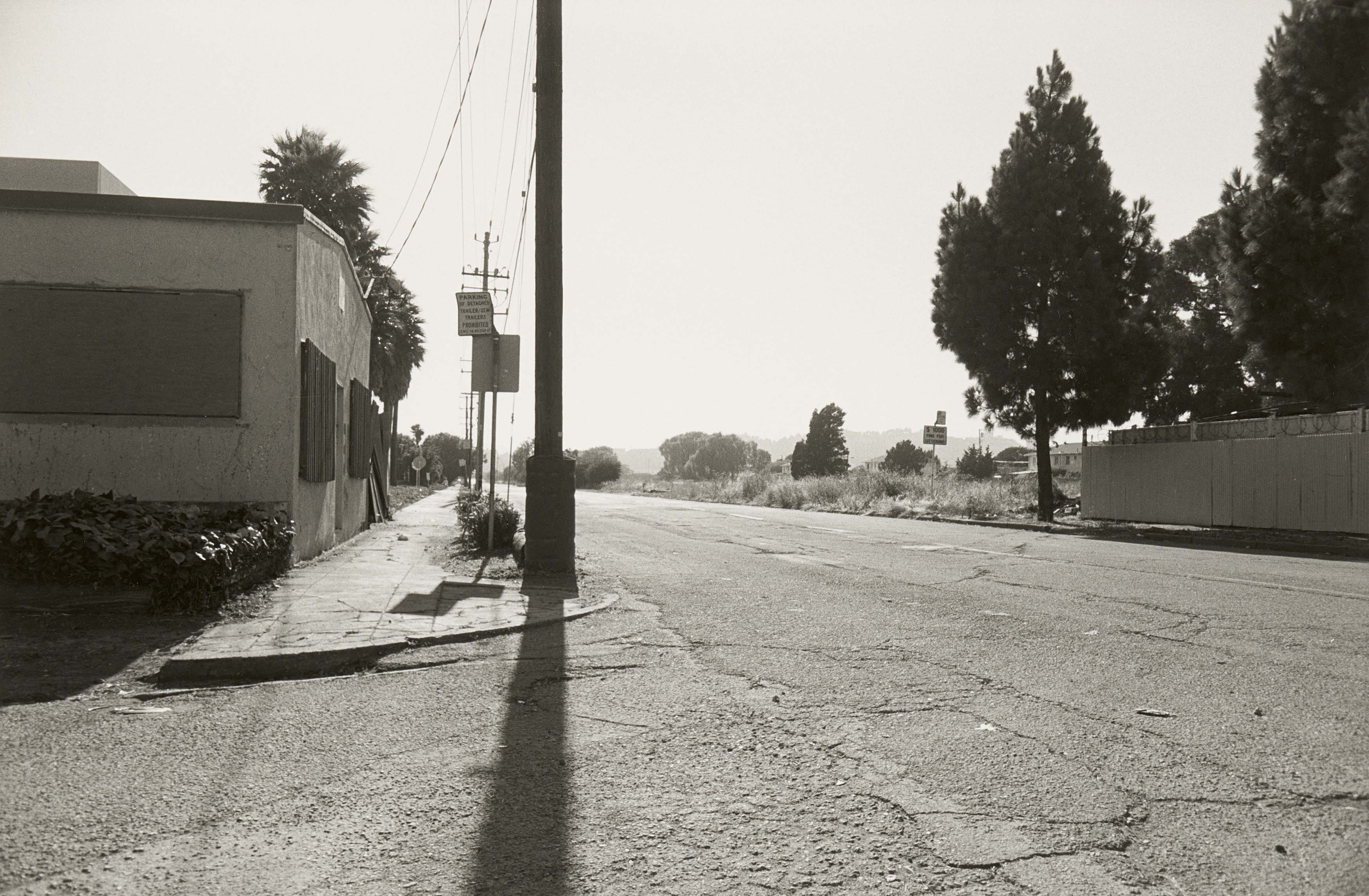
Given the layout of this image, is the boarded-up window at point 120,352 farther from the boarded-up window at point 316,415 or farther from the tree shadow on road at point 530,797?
the tree shadow on road at point 530,797

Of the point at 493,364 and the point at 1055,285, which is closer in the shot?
the point at 493,364

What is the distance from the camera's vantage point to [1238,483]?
1806 cm

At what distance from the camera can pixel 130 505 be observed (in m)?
7.36

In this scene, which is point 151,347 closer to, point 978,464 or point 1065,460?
point 978,464

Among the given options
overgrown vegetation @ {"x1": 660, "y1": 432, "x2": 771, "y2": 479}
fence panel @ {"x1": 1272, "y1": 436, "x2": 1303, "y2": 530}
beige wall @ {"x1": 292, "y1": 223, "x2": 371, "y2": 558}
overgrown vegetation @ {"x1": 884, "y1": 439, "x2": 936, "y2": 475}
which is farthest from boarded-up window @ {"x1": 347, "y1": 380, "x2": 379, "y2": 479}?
overgrown vegetation @ {"x1": 660, "y1": 432, "x2": 771, "y2": 479}

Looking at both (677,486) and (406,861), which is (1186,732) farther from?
(677,486)

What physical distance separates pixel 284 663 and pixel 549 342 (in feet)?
15.6

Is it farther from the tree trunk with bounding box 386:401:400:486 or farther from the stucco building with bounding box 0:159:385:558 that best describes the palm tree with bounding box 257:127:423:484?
the stucco building with bounding box 0:159:385:558

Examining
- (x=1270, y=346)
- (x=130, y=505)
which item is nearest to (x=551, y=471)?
(x=130, y=505)

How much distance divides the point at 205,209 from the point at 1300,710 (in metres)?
8.99

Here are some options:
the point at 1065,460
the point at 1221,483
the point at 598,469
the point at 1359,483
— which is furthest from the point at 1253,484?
the point at 1065,460

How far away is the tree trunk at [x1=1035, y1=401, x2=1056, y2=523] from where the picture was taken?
2320 cm

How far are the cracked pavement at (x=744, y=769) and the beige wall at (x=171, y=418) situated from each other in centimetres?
391

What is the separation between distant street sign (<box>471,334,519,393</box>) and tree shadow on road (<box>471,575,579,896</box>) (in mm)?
6172
